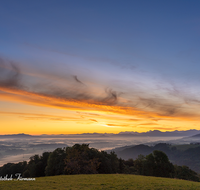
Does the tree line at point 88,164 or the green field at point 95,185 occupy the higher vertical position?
the green field at point 95,185

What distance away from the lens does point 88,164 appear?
59.4 meters

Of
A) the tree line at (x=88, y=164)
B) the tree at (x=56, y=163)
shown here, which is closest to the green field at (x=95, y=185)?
the tree line at (x=88, y=164)

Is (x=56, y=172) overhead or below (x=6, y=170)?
overhead

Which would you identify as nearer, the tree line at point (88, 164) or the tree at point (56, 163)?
the tree line at point (88, 164)

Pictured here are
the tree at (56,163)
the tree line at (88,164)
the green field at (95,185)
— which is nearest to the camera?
the green field at (95,185)

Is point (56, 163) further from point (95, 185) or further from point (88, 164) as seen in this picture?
point (95, 185)

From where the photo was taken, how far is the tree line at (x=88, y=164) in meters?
58.9

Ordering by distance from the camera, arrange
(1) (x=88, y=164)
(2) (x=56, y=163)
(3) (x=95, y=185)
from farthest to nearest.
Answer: (2) (x=56, y=163)
(1) (x=88, y=164)
(3) (x=95, y=185)

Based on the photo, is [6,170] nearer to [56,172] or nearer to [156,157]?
[56,172]

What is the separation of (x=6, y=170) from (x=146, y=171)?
95205mm

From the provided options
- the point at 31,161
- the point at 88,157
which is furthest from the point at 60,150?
the point at 31,161

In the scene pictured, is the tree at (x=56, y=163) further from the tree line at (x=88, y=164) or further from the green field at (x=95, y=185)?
the green field at (x=95, y=185)

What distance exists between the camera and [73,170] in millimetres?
56094

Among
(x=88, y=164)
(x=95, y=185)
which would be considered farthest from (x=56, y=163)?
(x=95, y=185)
